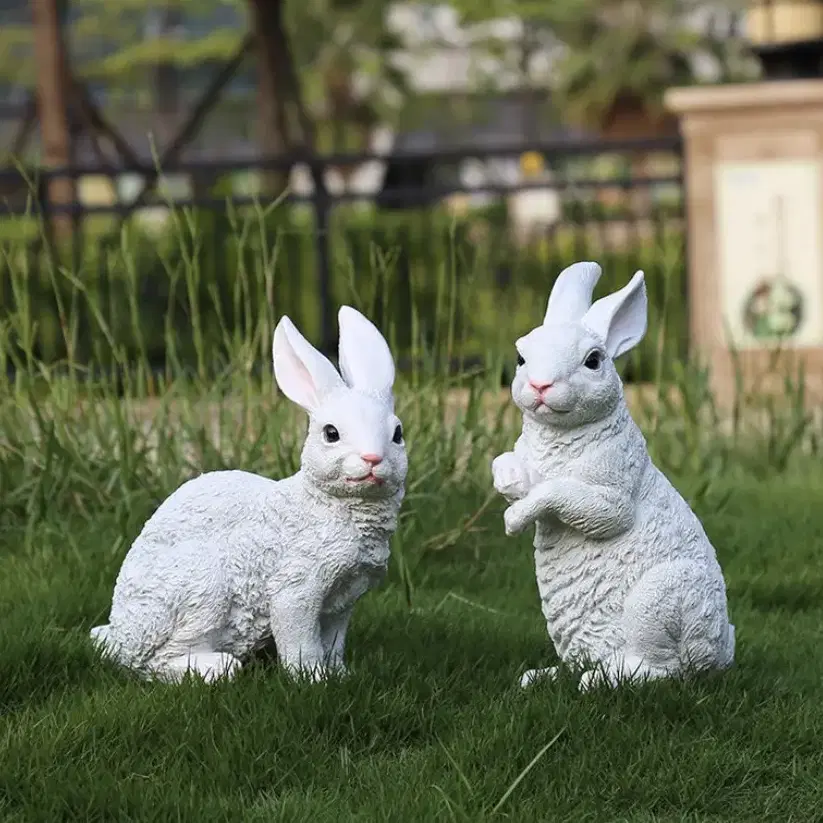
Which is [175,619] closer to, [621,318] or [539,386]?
[539,386]

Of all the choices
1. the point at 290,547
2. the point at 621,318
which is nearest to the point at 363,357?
the point at 290,547

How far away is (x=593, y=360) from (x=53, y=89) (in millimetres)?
10051

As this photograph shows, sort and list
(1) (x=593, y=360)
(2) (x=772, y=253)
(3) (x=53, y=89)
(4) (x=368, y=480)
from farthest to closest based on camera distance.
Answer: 1. (3) (x=53, y=89)
2. (2) (x=772, y=253)
3. (1) (x=593, y=360)
4. (4) (x=368, y=480)

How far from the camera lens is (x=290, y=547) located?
10.4 feet

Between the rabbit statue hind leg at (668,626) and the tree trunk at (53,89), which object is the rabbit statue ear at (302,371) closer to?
the rabbit statue hind leg at (668,626)

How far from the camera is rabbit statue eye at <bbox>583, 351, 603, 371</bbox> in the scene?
3.14m

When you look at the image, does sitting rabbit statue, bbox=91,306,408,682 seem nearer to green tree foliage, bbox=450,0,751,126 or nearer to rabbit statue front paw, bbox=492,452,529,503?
rabbit statue front paw, bbox=492,452,529,503

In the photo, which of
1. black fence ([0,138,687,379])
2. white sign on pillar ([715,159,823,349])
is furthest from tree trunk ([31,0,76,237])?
white sign on pillar ([715,159,823,349])

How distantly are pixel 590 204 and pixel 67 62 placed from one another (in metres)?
4.58

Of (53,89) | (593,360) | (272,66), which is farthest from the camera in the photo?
(53,89)

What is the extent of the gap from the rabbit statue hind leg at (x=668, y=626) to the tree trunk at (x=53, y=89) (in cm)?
970

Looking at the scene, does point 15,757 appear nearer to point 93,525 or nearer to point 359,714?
point 359,714

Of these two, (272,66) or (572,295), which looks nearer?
(572,295)

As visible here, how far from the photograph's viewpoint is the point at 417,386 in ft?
17.3
